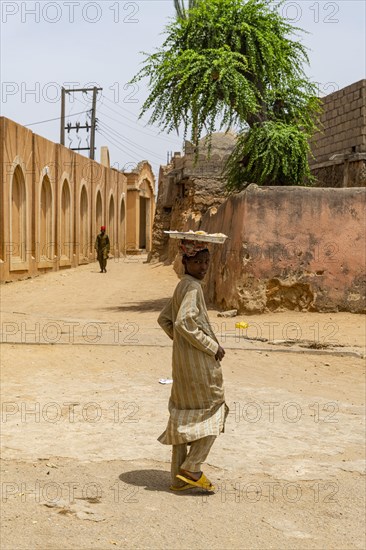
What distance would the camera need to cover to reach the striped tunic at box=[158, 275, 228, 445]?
4.22 m

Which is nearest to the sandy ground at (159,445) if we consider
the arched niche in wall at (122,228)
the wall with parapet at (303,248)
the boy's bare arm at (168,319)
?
the boy's bare arm at (168,319)

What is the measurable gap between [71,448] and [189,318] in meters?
1.64

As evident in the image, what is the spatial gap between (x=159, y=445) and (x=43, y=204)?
20.3 m

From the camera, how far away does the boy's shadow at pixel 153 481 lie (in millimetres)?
4316

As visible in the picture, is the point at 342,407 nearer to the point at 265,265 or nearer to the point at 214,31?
the point at 265,265

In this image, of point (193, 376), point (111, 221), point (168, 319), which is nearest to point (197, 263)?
point (168, 319)

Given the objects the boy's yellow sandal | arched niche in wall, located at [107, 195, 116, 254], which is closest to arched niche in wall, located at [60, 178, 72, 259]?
arched niche in wall, located at [107, 195, 116, 254]

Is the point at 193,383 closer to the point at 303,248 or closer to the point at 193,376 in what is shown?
the point at 193,376

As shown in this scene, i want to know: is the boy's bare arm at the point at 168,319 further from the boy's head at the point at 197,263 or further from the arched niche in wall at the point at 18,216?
the arched niche in wall at the point at 18,216

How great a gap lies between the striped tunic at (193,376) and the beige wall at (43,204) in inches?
634

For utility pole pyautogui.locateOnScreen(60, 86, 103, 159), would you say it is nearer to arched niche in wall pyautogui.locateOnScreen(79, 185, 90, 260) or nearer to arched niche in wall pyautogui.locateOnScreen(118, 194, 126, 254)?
arched niche in wall pyautogui.locateOnScreen(118, 194, 126, 254)

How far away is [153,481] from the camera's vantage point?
14.8 ft

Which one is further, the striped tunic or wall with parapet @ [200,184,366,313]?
wall with parapet @ [200,184,366,313]

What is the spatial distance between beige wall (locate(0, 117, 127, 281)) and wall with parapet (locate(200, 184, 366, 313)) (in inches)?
366
